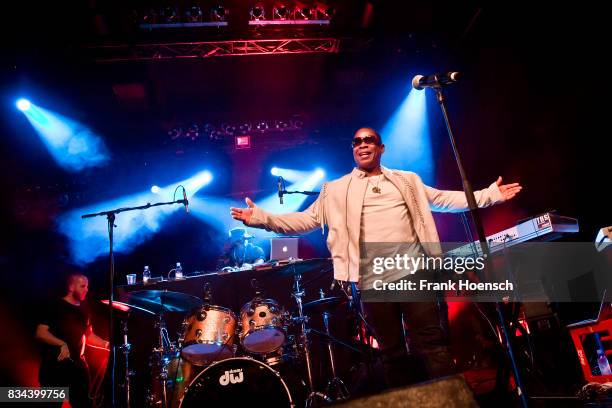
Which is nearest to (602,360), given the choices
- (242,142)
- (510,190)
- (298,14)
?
(510,190)

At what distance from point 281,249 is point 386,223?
12.7 feet

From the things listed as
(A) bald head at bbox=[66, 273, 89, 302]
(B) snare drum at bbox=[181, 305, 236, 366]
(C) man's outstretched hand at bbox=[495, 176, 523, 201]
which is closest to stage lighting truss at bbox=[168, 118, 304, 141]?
(A) bald head at bbox=[66, 273, 89, 302]

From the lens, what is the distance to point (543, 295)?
16.5ft

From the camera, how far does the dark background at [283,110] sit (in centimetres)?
575

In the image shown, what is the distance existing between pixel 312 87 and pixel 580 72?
18.3 ft

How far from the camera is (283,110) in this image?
10.0m

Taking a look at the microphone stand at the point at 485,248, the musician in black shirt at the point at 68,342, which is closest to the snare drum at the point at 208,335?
the musician in black shirt at the point at 68,342

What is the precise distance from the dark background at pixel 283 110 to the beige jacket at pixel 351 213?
3124 millimetres

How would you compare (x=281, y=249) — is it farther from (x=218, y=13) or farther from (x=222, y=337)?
(x=218, y=13)

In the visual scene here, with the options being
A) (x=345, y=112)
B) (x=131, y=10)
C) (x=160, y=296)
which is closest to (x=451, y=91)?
(x=345, y=112)

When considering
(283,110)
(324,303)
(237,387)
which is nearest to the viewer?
(237,387)

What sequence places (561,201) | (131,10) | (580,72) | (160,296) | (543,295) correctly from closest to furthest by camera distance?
(160,296) → (543,295) → (580,72) → (561,201) → (131,10)

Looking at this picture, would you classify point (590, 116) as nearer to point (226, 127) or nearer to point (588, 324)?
point (588, 324)

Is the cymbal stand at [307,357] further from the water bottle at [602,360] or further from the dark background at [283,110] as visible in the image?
the dark background at [283,110]
